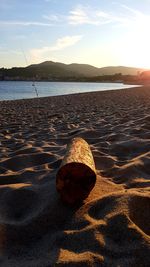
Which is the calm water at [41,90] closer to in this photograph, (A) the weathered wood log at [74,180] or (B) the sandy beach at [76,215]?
(B) the sandy beach at [76,215]

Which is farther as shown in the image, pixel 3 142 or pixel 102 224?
pixel 3 142

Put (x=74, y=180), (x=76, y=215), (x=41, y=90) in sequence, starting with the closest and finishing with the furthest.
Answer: (x=76, y=215), (x=74, y=180), (x=41, y=90)

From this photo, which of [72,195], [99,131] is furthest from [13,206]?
[99,131]

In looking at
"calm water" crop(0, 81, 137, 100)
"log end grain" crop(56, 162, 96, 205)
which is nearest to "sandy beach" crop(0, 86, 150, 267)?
"log end grain" crop(56, 162, 96, 205)

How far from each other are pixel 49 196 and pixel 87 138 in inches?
114

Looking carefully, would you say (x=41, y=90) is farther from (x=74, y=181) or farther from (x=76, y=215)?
(x=76, y=215)

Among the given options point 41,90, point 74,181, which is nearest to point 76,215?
point 74,181

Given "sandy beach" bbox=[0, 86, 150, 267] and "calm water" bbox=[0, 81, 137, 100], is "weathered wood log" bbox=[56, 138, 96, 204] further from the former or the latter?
"calm water" bbox=[0, 81, 137, 100]

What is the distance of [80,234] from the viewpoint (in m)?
2.64

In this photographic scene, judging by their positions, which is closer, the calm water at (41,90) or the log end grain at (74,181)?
the log end grain at (74,181)

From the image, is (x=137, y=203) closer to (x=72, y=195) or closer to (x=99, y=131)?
(x=72, y=195)

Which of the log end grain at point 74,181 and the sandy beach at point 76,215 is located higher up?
the log end grain at point 74,181

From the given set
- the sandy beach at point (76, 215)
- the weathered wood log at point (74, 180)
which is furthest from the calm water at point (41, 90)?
the weathered wood log at point (74, 180)

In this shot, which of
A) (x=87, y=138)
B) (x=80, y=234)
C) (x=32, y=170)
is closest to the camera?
(x=80, y=234)
